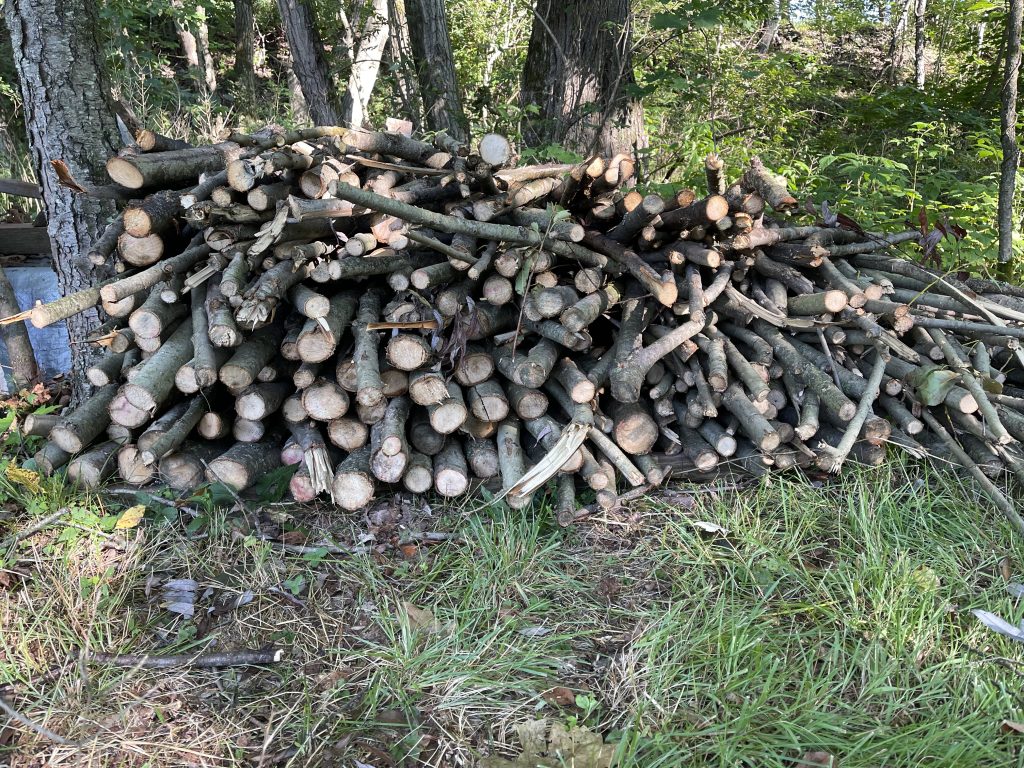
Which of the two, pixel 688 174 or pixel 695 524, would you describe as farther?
pixel 688 174

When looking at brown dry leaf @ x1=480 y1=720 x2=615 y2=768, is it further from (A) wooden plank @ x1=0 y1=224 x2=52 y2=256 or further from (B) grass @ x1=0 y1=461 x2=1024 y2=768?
(A) wooden plank @ x1=0 y1=224 x2=52 y2=256

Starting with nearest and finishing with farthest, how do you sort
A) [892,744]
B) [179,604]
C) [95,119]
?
A: 1. [892,744]
2. [179,604]
3. [95,119]

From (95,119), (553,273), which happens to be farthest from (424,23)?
(553,273)

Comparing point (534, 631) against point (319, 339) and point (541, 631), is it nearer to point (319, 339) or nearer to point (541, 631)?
point (541, 631)

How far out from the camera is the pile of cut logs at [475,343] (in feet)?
10.1

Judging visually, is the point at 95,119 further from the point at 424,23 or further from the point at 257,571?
the point at 424,23

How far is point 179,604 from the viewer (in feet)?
9.00

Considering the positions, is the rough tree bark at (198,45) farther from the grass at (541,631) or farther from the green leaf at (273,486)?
the grass at (541,631)

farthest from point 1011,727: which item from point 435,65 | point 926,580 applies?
point 435,65

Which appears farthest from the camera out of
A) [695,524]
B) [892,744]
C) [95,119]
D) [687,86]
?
[687,86]

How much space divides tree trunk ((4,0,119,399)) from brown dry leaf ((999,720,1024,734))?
4.21 m

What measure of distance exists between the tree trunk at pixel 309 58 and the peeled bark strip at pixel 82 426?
17.0 feet

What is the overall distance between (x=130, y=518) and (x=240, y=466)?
46cm

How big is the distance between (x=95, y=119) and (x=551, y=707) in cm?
363
